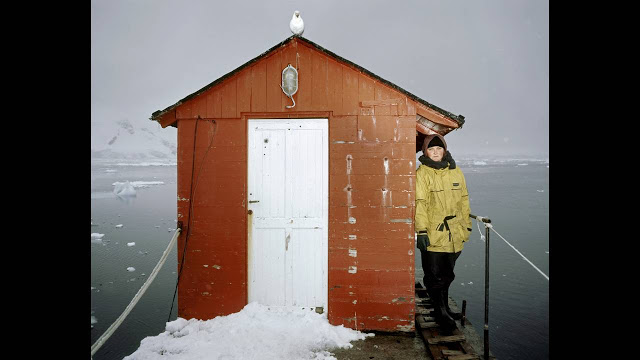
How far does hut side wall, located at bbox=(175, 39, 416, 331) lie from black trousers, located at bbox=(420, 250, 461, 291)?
282 millimetres

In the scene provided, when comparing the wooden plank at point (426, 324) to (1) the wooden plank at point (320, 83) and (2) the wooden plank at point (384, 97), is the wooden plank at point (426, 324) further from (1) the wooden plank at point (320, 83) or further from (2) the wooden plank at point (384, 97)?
(1) the wooden plank at point (320, 83)

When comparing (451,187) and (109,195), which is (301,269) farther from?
(109,195)

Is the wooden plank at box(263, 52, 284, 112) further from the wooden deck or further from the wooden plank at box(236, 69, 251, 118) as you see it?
the wooden deck

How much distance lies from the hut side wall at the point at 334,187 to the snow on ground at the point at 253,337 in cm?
20

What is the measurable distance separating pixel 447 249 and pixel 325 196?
1.87 meters

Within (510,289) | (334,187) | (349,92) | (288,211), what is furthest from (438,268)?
(510,289)

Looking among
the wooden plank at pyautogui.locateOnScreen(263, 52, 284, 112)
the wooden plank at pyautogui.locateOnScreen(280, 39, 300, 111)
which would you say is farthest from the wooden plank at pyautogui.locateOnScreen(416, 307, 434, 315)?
the wooden plank at pyautogui.locateOnScreen(263, 52, 284, 112)

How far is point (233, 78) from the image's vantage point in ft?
14.9

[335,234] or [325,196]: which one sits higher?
[325,196]

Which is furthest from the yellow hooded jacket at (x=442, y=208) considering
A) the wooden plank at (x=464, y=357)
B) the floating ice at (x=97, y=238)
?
the floating ice at (x=97, y=238)

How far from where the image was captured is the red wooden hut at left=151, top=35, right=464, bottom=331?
4.42 m

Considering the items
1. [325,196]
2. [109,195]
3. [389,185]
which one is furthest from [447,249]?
[109,195]

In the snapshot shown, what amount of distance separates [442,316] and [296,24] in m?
4.78
